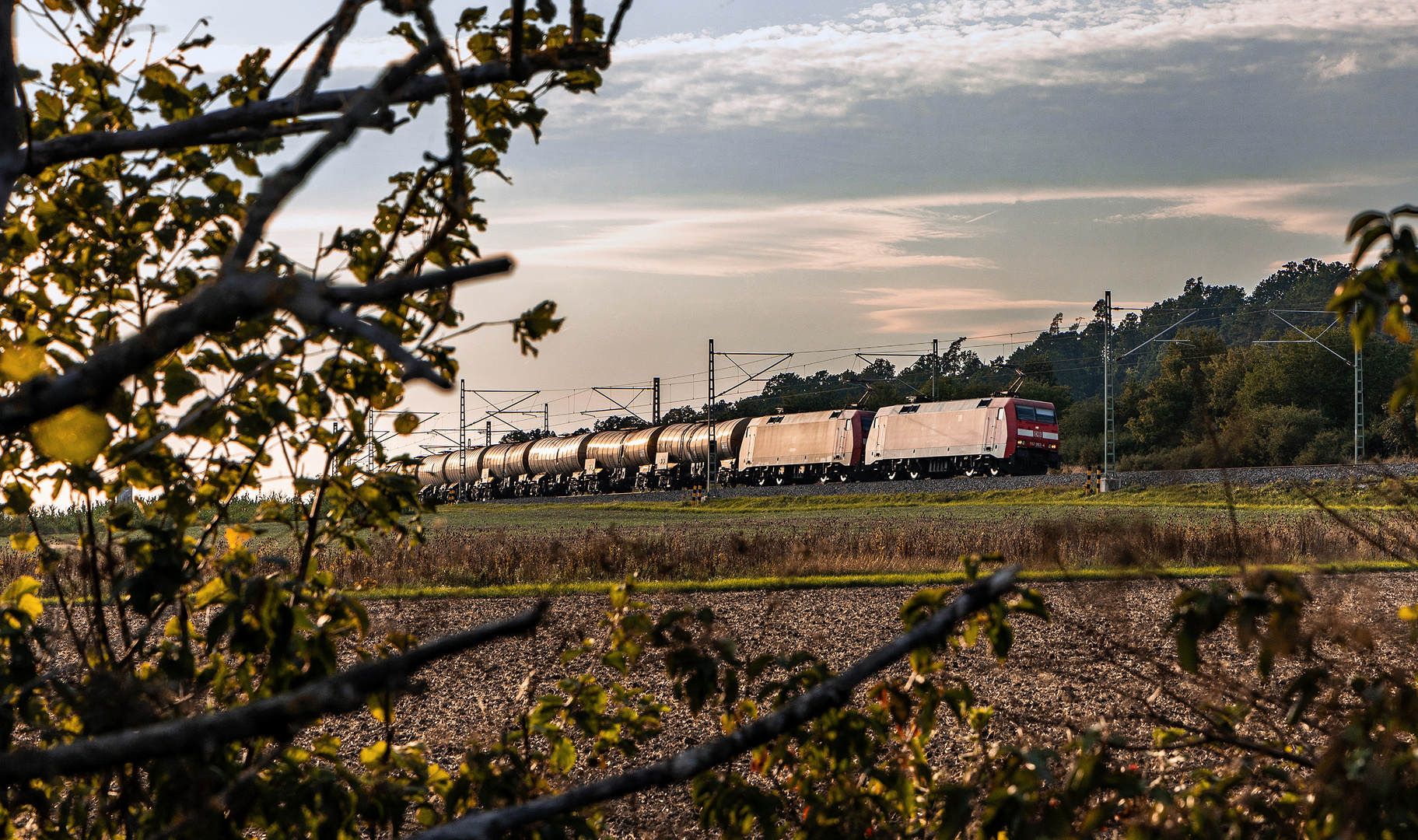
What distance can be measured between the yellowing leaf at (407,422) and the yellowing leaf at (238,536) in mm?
492

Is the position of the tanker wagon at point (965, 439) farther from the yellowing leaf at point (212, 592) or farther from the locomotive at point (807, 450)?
the yellowing leaf at point (212, 592)

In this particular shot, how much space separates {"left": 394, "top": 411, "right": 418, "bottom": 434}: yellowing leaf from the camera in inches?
115

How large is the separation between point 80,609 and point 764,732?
32.0 ft

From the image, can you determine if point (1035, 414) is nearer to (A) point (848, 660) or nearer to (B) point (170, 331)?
(A) point (848, 660)

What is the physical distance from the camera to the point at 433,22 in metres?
1.37

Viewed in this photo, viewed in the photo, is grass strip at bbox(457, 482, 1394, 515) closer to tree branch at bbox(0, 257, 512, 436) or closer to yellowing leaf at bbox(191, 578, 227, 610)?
yellowing leaf at bbox(191, 578, 227, 610)

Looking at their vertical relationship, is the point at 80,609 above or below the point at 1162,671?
below

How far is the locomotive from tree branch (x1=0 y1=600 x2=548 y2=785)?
39430 millimetres

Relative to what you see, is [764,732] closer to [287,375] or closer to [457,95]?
[457,95]

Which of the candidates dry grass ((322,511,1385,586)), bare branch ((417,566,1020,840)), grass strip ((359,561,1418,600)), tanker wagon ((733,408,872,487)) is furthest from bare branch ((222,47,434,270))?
tanker wagon ((733,408,872,487))

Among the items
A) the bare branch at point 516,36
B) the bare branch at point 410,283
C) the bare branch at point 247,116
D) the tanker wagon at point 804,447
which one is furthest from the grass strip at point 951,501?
the bare branch at point 410,283

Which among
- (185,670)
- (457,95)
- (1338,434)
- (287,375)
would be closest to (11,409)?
(457,95)

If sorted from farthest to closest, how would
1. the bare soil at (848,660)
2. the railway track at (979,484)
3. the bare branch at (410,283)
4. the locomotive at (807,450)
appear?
the locomotive at (807,450) → the railway track at (979,484) → the bare soil at (848,660) → the bare branch at (410,283)

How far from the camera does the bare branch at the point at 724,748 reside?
1048mm
